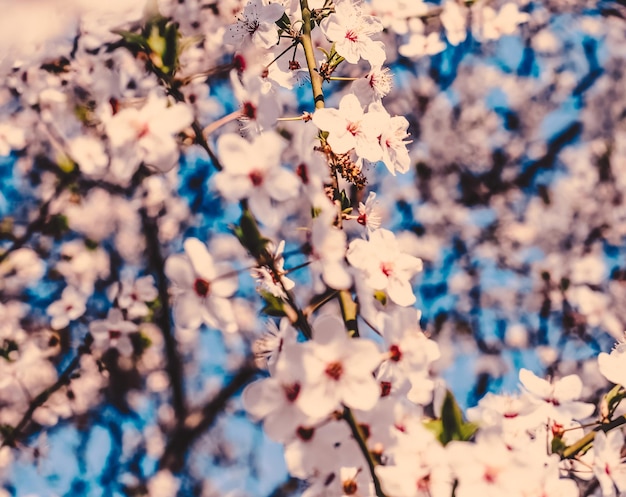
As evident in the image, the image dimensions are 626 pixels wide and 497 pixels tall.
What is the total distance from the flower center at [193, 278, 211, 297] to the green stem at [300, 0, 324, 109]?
0.39 metres

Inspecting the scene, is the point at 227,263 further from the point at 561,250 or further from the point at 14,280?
the point at 561,250

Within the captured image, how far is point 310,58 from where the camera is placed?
97 centimetres

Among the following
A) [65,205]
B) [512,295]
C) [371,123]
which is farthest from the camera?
[512,295]

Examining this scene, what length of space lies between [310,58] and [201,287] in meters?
0.51

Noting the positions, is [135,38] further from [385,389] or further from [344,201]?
[385,389]

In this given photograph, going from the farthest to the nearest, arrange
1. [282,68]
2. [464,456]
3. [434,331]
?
1. [434,331]
2. [282,68]
3. [464,456]

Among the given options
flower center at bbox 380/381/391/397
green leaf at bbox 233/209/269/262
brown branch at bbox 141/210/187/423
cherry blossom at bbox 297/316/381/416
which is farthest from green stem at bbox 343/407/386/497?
brown branch at bbox 141/210/187/423

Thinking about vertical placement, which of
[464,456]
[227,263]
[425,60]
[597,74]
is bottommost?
[597,74]

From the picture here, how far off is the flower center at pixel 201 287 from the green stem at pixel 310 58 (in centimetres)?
39

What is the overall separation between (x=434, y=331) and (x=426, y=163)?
1517 millimetres

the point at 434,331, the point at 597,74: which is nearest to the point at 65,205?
the point at 434,331

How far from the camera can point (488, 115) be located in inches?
185

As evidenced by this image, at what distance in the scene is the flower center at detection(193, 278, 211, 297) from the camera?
76cm

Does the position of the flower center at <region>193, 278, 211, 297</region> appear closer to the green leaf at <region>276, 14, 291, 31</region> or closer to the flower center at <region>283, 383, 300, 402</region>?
the flower center at <region>283, 383, 300, 402</region>
